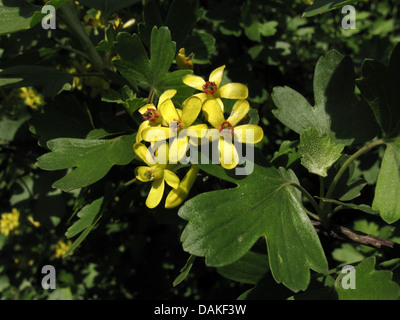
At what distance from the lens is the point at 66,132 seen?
1131 millimetres

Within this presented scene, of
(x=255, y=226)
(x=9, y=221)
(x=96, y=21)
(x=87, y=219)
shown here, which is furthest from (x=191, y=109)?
(x=9, y=221)

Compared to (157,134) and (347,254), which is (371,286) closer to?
(157,134)

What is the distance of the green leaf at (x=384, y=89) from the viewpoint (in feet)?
2.89

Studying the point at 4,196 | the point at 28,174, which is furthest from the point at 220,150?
the point at 4,196

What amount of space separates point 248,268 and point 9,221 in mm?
1414

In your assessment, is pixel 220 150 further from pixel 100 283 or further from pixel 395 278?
pixel 100 283

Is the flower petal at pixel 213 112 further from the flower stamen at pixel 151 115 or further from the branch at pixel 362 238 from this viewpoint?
the branch at pixel 362 238

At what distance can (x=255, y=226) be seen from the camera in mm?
836

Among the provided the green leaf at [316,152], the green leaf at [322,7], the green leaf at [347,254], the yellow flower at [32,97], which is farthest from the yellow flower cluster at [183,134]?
the green leaf at [347,254]

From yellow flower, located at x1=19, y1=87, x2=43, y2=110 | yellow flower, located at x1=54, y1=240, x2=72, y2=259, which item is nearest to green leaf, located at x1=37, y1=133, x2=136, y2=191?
yellow flower, located at x1=19, y1=87, x2=43, y2=110

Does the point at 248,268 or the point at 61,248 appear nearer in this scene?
the point at 248,268

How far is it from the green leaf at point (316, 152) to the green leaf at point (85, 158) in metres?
0.40

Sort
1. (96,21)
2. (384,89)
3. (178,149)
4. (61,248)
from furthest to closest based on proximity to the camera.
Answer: (61,248) < (96,21) < (384,89) < (178,149)
